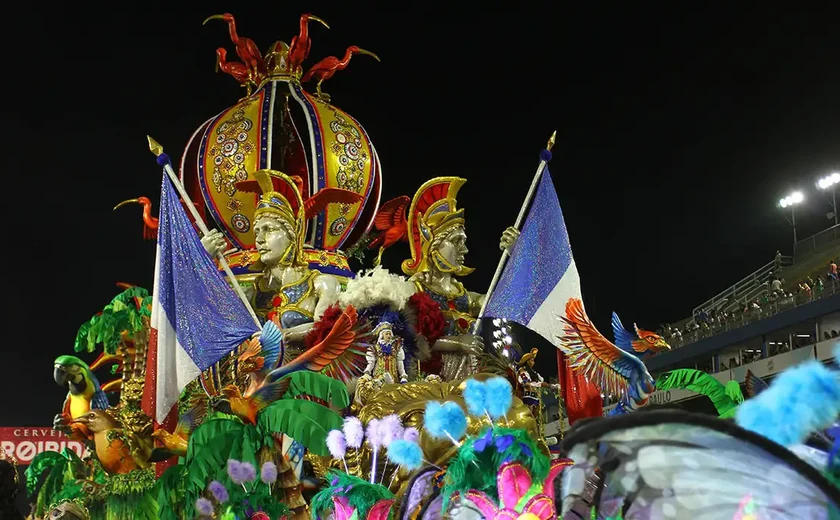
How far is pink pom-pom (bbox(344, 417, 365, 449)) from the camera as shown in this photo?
794cm

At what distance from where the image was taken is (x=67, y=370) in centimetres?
1004

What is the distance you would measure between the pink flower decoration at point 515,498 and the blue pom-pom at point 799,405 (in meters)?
2.36

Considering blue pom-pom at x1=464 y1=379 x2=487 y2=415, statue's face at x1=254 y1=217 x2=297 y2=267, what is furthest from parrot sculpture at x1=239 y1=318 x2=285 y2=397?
blue pom-pom at x1=464 y1=379 x2=487 y2=415

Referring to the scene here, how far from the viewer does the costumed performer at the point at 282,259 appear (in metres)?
10.4

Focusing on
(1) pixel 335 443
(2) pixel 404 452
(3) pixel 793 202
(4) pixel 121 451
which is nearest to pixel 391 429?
(1) pixel 335 443

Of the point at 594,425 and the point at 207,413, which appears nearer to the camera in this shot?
the point at 594,425

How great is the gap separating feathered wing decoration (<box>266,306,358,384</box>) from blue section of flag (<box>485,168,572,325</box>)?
169 centimetres

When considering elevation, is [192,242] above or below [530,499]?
above

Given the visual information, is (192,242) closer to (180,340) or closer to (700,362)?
(180,340)

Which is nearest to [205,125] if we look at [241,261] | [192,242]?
[241,261]

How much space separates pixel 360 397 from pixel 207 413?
5.06 ft

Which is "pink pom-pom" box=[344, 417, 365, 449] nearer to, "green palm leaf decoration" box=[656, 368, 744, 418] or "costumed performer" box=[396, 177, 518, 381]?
"costumed performer" box=[396, 177, 518, 381]

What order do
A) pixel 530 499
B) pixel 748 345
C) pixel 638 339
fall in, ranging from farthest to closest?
pixel 748 345 → pixel 638 339 → pixel 530 499

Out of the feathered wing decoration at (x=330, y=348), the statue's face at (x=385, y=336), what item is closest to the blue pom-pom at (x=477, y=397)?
the feathered wing decoration at (x=330, y=348)
